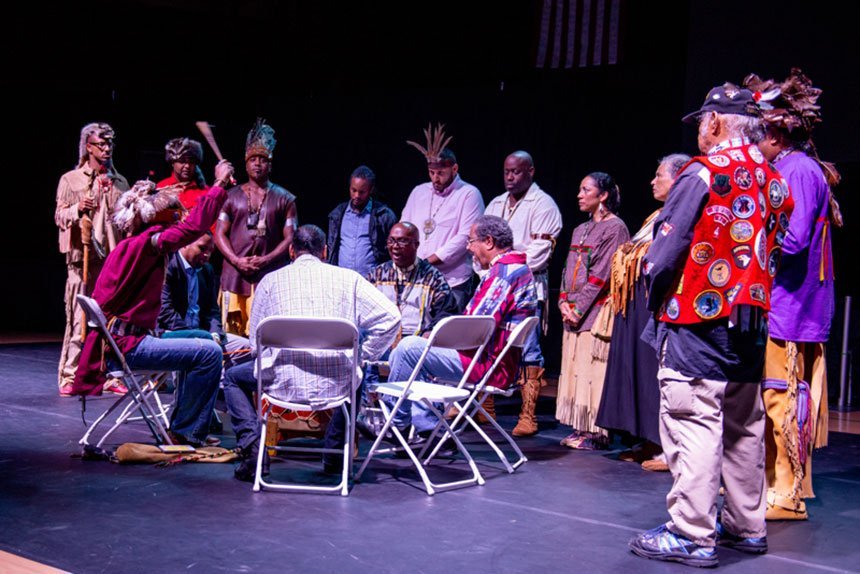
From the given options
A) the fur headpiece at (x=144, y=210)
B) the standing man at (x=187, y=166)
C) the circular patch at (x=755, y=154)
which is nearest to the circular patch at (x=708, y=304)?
the circular patch at (x=755, y=154)

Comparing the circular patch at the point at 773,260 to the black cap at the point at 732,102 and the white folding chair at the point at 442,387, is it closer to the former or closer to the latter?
the black cap at the point at 732,102

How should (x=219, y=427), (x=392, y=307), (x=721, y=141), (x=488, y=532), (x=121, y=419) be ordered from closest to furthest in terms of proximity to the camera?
1. (x=721, y=141)
2. (x=488, y=532)
3. (x=392, y=307)
4. (x=121, y=419)
5. (x=219, y=427)

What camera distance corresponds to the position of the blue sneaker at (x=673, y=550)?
324 centimetres

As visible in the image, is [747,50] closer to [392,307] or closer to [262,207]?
[262,207]

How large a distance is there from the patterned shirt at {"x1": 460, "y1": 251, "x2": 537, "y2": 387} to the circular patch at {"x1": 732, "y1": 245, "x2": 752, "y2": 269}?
1686mm

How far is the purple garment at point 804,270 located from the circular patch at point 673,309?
0.83 m

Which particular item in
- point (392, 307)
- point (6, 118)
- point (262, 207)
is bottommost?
point (392, 307)

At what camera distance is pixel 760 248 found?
3.21 m

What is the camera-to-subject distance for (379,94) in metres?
9.62

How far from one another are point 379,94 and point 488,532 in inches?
263

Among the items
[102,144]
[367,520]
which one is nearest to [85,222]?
[102,144]

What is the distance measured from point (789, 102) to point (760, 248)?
828 millimetres

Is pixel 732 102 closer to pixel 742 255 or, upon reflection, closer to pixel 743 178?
pixel 743 178

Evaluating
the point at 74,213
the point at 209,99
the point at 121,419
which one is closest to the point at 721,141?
the point at 121,419
